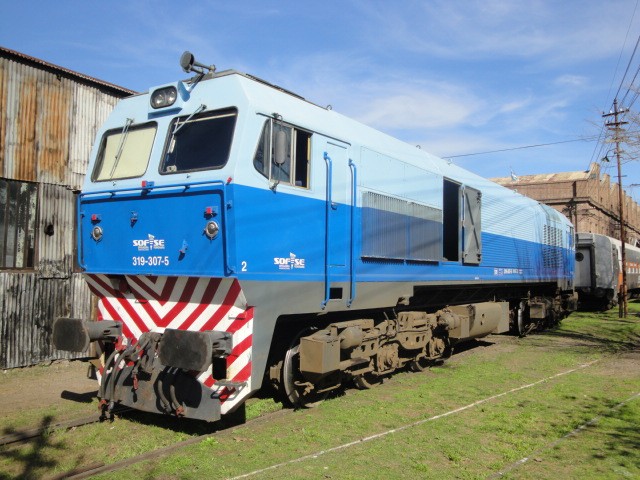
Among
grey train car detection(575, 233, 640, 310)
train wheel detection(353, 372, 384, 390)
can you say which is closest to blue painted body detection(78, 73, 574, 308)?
train wheel detection(353, 372, 384, 390)

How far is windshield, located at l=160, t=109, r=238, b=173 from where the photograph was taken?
6000 millimetres

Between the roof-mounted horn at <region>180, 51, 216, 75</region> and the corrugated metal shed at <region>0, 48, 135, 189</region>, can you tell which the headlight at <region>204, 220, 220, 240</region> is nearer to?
the roof-mounted horn at <region>180, 51, 216, 75</region>

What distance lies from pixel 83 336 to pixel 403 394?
4.45 metres

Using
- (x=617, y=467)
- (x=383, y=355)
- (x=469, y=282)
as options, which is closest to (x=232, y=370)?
(x=383, y=355)

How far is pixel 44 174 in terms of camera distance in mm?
10438

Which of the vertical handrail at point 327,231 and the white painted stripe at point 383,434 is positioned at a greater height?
the vertical handrail at point 327,231

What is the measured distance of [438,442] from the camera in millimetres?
5898

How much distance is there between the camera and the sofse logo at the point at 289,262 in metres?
6.11

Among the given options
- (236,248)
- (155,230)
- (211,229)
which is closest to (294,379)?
(236,248)

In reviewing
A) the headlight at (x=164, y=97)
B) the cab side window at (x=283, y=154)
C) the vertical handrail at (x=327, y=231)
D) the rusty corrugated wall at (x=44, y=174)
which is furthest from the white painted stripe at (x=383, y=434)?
the rusty corrugated wall at (x=44, y=174)

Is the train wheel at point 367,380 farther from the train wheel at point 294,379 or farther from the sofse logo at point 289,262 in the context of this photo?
the sofse logo at point 289,262

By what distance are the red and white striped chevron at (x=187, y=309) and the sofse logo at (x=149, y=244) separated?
0.36 metres

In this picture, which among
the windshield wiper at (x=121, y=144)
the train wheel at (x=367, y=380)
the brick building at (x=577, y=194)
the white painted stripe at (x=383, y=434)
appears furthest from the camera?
the brick building at (x=577, y=194)

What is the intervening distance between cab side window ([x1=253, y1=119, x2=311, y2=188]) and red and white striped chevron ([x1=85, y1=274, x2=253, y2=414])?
1.34m
